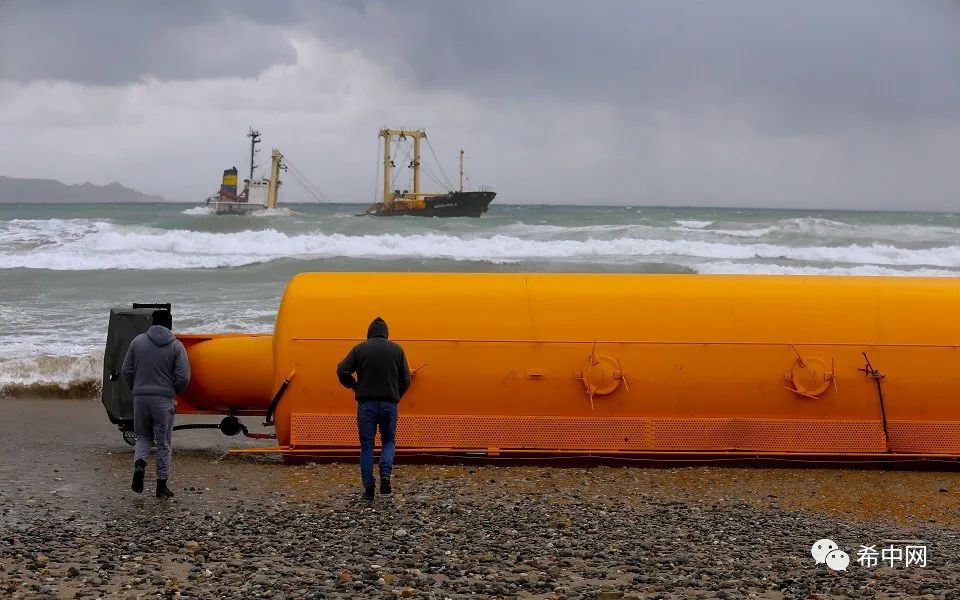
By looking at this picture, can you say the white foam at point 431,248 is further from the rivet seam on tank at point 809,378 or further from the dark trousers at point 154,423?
the rivet seam on tank at point 809,378

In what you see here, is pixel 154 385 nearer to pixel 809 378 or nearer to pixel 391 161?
pixel 809 378

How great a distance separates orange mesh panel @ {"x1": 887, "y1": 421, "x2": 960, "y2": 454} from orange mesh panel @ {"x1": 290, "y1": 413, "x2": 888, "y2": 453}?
0.50 ft

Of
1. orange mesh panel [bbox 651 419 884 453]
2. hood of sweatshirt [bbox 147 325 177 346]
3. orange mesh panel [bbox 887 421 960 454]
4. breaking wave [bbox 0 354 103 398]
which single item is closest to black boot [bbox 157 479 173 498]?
hood of sweatshirt [bbox 147 325 177 346]

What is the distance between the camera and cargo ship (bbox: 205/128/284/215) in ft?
292

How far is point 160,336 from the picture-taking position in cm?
860

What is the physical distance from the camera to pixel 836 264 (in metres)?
39.3

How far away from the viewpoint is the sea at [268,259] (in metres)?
18.1

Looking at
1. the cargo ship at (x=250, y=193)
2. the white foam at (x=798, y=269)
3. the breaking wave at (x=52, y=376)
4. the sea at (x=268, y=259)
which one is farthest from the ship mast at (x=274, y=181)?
the breaking wave at (x=52, y=376)

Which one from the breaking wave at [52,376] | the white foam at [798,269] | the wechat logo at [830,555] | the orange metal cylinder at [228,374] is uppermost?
the white foam at [798,269]

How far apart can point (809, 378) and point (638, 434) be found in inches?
62.0

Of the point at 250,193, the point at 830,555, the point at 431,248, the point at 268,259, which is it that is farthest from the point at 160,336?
the point at 250,193

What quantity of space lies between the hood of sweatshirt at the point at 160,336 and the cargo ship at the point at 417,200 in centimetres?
8098

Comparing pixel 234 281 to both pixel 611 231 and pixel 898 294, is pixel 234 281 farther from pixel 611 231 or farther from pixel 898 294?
pixel 611 231

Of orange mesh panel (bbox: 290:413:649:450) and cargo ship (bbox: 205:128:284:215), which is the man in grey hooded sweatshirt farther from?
cargo ship (bbox: 205:128:284:215)
